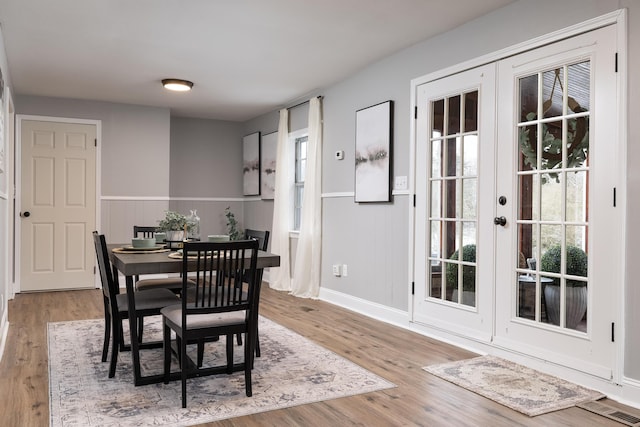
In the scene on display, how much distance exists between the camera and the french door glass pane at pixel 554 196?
2912 mm

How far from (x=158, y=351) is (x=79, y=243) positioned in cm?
336

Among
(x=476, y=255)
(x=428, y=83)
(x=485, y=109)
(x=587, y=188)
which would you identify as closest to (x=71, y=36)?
(x=428, y=83)

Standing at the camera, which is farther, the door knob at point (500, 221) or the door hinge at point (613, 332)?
the door knob at point (500, 221)

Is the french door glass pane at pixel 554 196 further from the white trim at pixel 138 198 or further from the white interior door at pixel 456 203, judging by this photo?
the white trim at pixel 138 198

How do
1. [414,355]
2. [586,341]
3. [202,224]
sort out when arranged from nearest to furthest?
[586,341] → [414,355] → [202,224]

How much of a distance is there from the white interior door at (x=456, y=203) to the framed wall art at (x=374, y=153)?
0.39 meters

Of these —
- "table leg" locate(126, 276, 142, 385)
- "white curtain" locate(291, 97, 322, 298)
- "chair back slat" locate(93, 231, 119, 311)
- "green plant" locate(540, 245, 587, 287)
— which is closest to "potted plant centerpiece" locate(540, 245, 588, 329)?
"green plant" locate(540, 245, 587, 287)

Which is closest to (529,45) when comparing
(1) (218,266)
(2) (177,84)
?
(1) (218,266)

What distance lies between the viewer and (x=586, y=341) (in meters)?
2.84

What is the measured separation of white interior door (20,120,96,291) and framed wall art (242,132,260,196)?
7.09 ft

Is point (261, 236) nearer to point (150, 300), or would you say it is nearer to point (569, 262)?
point (150, 300)

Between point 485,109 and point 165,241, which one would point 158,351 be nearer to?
point 165,241

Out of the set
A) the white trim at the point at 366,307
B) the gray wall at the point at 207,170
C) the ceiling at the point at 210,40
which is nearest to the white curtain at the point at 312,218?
the white trim at the point at 366,307

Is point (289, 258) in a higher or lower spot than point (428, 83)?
lower
